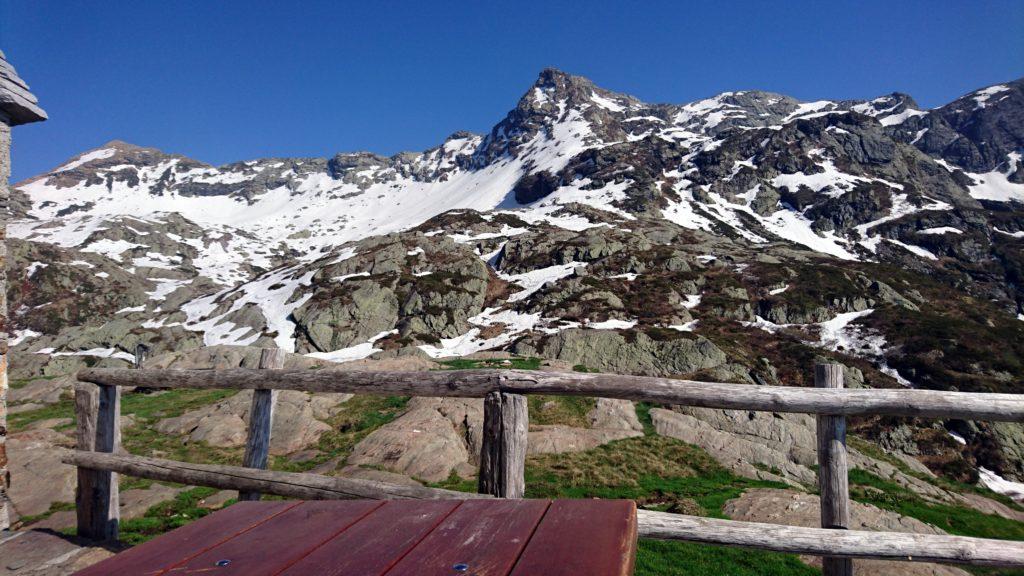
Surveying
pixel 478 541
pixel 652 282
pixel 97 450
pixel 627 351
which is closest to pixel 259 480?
pixel 97 450

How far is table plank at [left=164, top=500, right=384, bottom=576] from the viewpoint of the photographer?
202cm

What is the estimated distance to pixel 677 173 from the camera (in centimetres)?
13812

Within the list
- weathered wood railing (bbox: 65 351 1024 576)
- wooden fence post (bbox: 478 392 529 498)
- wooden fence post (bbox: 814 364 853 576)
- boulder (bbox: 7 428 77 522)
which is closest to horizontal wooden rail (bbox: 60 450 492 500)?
weathered wood railing (bbox: 65 351 1024 576)

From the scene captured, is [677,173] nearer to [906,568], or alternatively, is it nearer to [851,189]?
[851,189]

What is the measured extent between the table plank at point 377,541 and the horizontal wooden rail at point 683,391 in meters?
1.95

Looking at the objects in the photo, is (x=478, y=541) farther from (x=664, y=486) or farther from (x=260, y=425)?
(x=664, y=486)

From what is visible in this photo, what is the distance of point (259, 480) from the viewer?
5219 mm

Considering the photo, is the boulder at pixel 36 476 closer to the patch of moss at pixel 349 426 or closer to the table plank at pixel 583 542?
the patch of moss at pixel 349 426

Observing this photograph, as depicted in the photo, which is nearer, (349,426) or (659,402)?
(659,402)

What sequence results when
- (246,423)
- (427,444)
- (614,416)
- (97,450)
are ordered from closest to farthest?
(97,450) → (427,444) → (246,423) → (614,416)

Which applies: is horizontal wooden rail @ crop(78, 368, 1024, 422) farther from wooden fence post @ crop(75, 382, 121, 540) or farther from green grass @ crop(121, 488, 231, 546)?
green grass @ crop(121, 488, 231, 546)

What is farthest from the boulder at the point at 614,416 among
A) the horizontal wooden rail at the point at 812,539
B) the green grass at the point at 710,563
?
the horizontal wooden rail at the point at 812,539

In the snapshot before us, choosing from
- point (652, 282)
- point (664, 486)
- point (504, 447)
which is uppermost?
point (652, 282)

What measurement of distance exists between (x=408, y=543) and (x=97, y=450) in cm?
674
